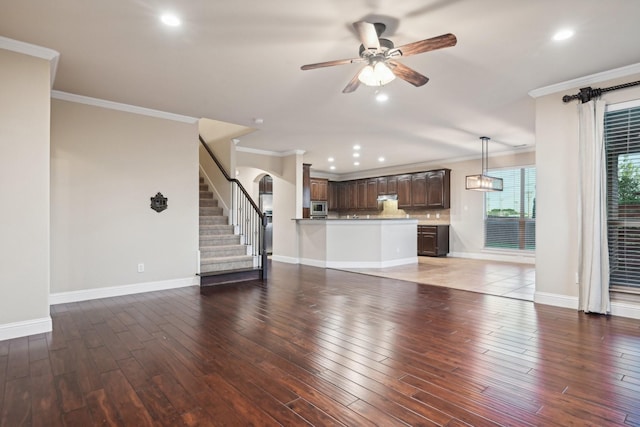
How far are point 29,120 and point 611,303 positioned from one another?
254 inches

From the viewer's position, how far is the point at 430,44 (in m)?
2.50

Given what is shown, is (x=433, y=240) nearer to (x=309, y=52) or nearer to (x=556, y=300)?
(x=556, y=300)

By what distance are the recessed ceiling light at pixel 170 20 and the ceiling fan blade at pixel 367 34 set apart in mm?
1441

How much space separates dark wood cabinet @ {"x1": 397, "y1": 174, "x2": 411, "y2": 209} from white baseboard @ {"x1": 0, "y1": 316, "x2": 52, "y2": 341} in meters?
8.76

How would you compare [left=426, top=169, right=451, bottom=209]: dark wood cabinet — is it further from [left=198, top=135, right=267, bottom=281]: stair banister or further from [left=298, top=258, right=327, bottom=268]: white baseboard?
[left=198, top=135, right=267, bottom=281]: stair banister

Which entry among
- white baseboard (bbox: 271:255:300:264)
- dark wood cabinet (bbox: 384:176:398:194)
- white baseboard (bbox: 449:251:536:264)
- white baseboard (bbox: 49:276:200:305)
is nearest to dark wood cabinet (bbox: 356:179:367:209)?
dark wood cabinet (bbox: 384:176:398:194)

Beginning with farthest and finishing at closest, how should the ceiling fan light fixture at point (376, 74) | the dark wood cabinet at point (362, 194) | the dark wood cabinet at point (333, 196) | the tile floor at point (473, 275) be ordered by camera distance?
the dark wood cabinet at point (333, 196)
the dark wood cabinet at point (362, 194)
the tile floor at point (473, 275)
the ceiling fan light fixture at point (376, 74)

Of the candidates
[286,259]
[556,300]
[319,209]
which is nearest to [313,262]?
[286,259]

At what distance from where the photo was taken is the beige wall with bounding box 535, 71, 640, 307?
13.2ft

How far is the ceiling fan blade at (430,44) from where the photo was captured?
2396 millimetres

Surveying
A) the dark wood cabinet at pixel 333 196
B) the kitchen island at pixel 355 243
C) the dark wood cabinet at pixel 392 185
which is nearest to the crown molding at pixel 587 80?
the kitchen island at pixel 355 243

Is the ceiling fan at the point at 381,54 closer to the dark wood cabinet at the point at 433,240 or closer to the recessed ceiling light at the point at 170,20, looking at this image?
the recessed ceiling light at the point at 170,20

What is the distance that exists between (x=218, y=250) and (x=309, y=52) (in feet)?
13.0

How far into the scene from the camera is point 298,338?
308 cm
